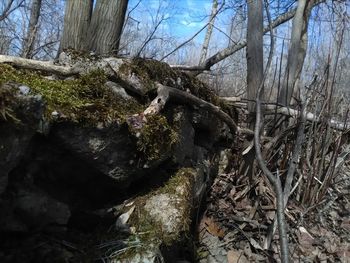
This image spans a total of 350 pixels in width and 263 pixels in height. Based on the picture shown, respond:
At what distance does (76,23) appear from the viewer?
5.15 m

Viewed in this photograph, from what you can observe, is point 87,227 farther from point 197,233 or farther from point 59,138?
point 197,233

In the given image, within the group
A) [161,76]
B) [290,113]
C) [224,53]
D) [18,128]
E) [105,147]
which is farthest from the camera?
[224,53]

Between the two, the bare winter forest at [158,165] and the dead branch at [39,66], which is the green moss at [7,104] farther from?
the dead branch at [39,66]

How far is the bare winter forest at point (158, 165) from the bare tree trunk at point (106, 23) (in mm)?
779

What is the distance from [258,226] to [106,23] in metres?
2.85

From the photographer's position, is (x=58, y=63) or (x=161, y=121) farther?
(x=58, y=63)

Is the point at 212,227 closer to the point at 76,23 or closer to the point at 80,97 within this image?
the point at 80,97

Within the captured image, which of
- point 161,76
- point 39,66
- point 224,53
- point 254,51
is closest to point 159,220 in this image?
point 161,76

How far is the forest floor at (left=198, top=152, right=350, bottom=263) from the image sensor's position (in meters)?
3.39

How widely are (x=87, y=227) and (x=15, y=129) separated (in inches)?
39.1

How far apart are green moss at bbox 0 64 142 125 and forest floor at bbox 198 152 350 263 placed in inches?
52.9

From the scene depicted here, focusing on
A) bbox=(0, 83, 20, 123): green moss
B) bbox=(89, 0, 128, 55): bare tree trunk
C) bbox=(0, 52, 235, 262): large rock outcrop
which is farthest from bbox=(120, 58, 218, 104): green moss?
bbox=(89, 0, 128, 55): bare tree trunk

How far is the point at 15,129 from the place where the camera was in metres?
1.77

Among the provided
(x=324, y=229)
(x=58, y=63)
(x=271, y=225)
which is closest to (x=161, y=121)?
(x=58, y=63)
